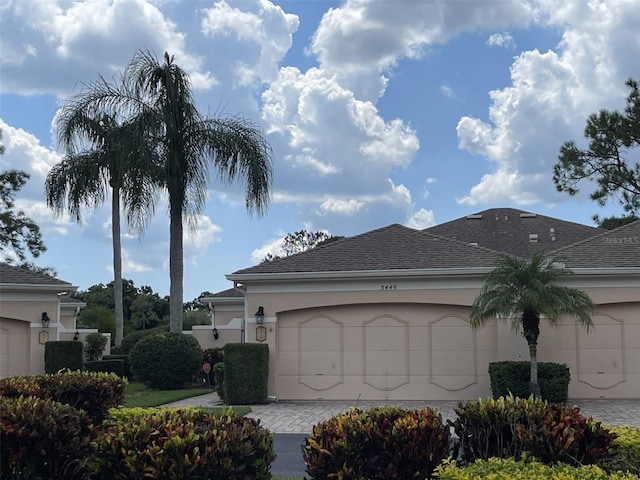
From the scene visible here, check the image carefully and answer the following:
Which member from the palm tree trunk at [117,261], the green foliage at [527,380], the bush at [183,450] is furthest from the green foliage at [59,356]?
the bush at [183,450]

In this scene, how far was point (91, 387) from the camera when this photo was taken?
905 cm

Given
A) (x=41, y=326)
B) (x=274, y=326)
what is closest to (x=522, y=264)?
(x=274, y=326)

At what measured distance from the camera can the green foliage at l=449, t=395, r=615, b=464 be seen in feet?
19.4

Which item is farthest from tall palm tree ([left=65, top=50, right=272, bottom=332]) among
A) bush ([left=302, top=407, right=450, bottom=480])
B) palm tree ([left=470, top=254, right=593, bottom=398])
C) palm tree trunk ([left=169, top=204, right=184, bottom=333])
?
bush ([left=302, top=407, right=450, bottom=480])

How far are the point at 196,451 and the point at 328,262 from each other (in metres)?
14.6

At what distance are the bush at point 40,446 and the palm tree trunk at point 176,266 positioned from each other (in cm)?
1790

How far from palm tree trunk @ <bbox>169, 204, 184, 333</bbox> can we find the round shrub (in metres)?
1.29

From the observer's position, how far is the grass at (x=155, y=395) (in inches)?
708

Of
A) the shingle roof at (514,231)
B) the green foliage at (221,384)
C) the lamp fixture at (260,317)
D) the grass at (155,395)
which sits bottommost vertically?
the grass at (155,395)

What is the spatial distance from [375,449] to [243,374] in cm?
1280

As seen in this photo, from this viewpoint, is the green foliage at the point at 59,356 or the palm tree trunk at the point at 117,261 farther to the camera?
the palm tree trunk at the point at 117,261

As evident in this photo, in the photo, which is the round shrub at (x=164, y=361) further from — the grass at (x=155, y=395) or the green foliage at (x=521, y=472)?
the green foliage at (x=521, y=472)

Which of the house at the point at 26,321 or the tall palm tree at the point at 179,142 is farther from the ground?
the tall palm tree at the point at 179,142

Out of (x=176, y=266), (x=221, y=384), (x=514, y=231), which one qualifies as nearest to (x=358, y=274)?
(x=221, y=384)
